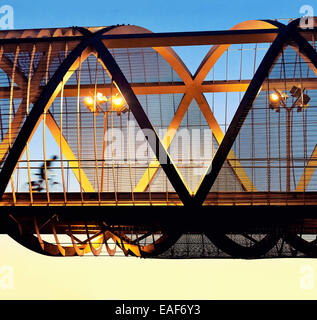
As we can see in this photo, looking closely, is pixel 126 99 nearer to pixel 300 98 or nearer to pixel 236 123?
pixel 236 123

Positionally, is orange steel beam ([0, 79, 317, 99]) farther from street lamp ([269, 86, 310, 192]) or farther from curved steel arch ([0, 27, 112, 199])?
street lamp ([269, 86, 310, 192])

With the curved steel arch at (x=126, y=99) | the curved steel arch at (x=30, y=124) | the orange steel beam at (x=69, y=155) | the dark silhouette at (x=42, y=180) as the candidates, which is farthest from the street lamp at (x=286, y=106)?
the orange steel beam at (x=69, y=155)

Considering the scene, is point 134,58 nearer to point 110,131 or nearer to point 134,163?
point 110,131

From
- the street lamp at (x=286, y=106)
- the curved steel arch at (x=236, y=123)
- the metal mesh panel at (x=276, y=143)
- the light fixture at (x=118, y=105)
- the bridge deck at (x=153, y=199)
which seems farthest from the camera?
the light fixture at (x=118, y=105)

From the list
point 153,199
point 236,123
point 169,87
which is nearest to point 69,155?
point 153,199

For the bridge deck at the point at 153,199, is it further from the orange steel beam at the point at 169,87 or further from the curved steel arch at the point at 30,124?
the orange steel beam at the point at 169,87

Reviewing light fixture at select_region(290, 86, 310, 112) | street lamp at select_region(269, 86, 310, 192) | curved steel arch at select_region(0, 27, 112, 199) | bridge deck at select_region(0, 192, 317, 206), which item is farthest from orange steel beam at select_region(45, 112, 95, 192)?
light fixture at select_region(290, 86, 310, 112)

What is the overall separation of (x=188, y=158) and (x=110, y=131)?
3.74m

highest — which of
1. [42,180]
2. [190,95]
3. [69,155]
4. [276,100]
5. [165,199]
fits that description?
[190,95]

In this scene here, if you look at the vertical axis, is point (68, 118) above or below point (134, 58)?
below

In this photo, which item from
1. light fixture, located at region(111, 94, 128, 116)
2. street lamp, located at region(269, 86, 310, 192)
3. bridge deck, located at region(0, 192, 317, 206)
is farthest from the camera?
light fixture, located at region(111, 94, 128, 116)

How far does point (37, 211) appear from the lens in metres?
13.6
